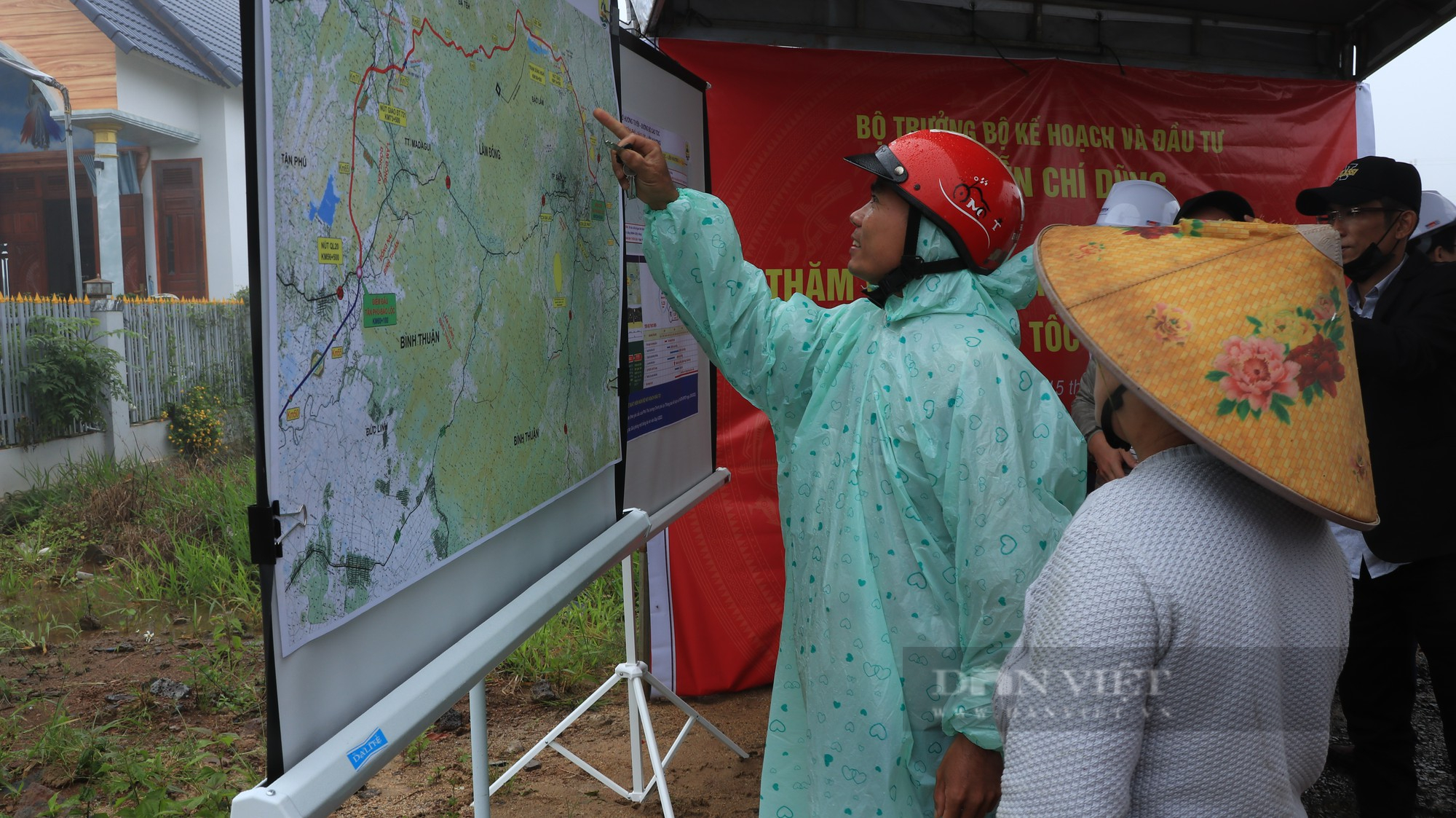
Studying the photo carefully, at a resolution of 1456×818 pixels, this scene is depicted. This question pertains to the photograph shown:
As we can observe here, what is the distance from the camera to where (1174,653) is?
2.85 feet

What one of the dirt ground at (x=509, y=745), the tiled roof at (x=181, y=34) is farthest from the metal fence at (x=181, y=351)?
the dirt ground at (x=509, y=745)

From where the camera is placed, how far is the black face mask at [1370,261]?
2.72 m

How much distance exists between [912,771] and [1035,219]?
124 inches

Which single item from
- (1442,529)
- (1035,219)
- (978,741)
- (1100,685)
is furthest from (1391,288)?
(1100,685)

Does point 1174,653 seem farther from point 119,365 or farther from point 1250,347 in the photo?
point 119,365

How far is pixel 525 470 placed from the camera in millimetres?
1625

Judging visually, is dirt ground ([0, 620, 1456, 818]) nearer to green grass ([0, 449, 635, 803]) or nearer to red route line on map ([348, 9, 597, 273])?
green grass ([0, 449, 635, 803])

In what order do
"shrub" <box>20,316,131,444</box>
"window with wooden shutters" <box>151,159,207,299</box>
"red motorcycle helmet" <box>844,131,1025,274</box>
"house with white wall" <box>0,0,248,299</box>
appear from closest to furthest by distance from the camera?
"red motorcycle helmet" <box>844,131,1025,274</box> → "shrub" <box>20,316,131,444</box> → "house with white wall" <box>0,0,248,299</box> → "window with wooden shutters" <box>151,159,207,299</box>

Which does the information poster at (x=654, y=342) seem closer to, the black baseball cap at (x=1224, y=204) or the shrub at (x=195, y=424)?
the black baseball cap at (x=1224, y=204)

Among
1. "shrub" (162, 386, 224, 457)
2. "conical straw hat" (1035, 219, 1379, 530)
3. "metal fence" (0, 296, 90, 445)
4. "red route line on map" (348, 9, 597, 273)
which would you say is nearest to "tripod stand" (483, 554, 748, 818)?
"red route line on map" (348, 9, 597, 273)

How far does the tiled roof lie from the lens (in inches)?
287

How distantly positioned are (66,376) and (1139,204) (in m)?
5.81

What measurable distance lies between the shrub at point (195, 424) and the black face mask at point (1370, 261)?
6276mm

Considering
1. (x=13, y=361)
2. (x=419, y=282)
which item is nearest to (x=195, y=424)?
(x=13, y=361)
